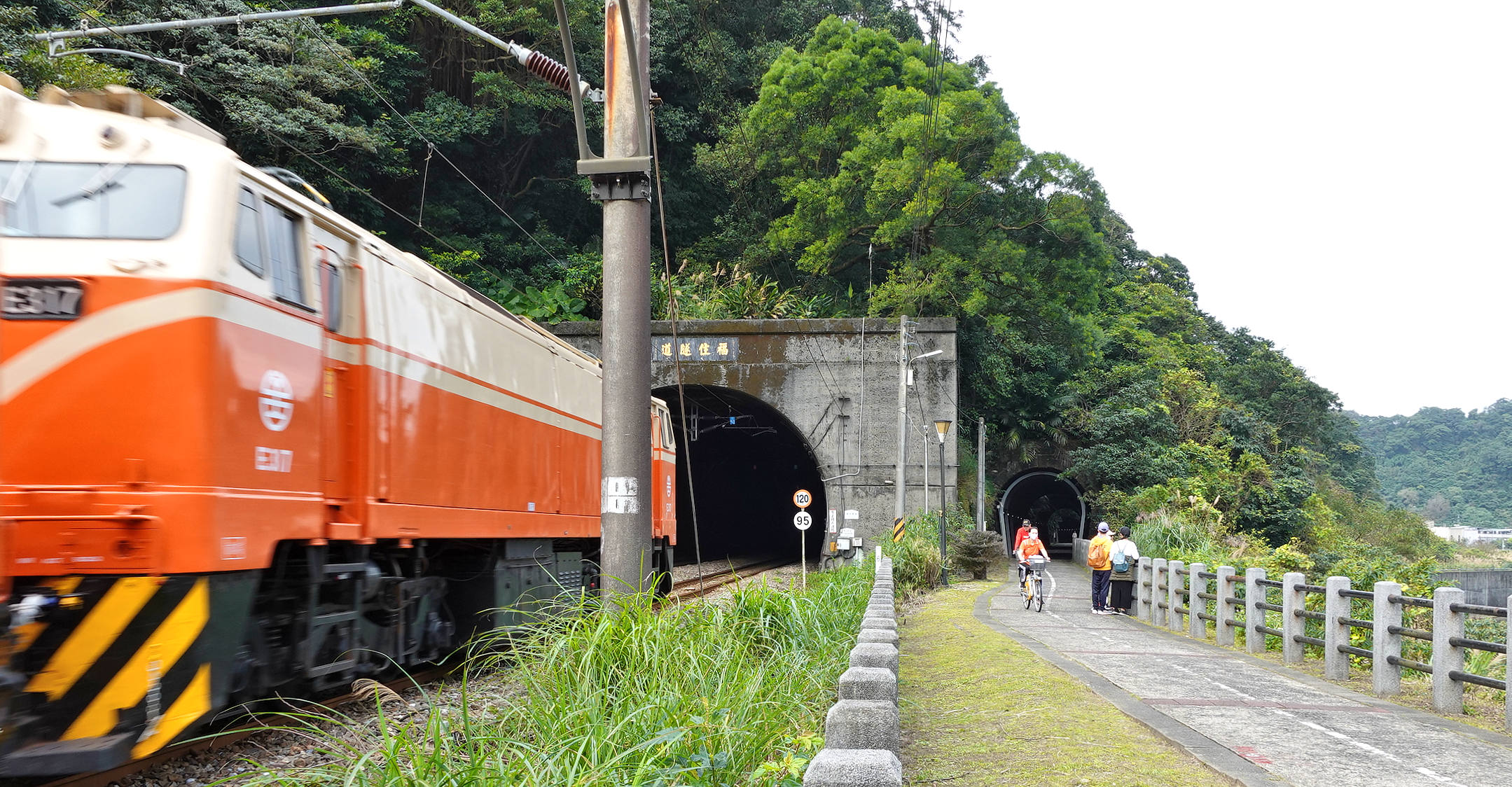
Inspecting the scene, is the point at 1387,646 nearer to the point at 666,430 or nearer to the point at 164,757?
the point at 164,757

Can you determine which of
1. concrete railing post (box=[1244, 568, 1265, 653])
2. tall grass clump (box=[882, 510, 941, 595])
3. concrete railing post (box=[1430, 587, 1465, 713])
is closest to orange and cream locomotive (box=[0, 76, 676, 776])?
concrete railing post (box=[1430, 587, 1465, 713])

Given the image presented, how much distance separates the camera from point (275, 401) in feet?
21.5

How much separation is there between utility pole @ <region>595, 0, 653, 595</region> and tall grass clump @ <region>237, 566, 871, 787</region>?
0.43m

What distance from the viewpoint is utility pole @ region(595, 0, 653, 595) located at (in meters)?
6.84

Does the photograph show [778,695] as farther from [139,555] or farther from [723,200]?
[723,200]

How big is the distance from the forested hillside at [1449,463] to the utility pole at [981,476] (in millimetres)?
67115

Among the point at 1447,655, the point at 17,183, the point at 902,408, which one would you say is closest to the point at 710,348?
the point at 902,408

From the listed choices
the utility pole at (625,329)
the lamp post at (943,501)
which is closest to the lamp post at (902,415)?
the lamp post at (943,501)

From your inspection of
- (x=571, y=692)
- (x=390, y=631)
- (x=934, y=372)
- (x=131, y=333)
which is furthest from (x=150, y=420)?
(x=934, y=372)

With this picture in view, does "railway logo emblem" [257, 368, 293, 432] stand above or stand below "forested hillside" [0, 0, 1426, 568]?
below

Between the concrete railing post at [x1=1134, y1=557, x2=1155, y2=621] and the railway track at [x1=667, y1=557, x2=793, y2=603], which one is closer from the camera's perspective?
the concrete railing post at [x1=1134, y1=557, x2=1155, y2=621]

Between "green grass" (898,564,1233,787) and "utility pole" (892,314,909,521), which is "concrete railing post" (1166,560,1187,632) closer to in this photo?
"green grass" (898,564,1233,787)

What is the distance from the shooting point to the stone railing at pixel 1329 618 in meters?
8.91

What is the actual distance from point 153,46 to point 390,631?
21.1 meters
